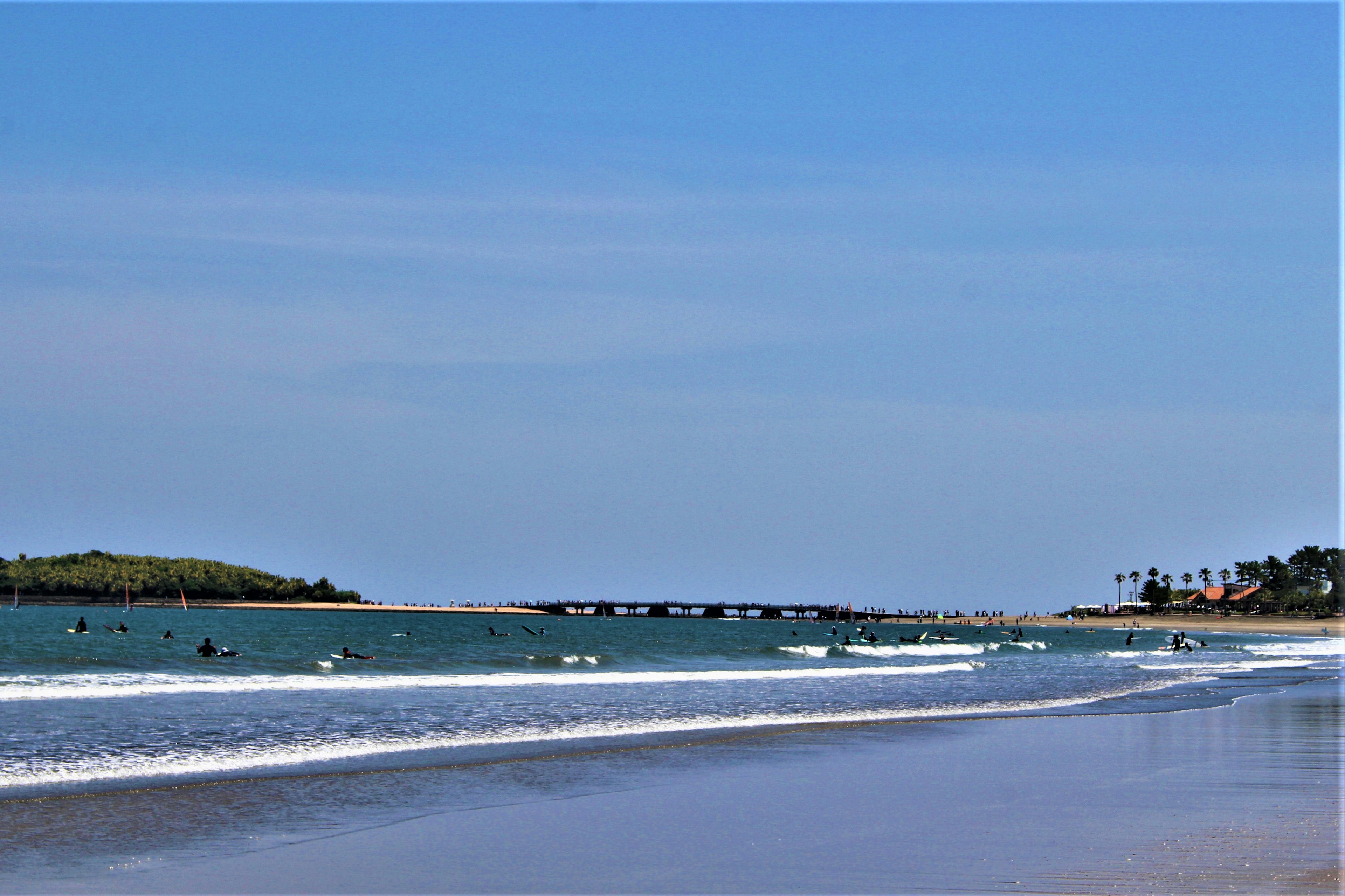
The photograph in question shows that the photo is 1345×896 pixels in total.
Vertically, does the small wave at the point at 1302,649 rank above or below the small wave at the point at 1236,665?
below

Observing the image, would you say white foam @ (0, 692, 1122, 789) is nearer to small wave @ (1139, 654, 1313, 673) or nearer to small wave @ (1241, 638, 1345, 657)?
small wave @ (1139, 654, 1313, 673)

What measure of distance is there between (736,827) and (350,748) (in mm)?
10260

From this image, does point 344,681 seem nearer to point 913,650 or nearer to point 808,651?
point 808,651

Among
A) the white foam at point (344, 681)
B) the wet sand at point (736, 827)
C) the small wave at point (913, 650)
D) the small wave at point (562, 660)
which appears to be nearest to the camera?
the wet sand at point (736, 827)

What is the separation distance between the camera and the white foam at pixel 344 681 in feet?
109

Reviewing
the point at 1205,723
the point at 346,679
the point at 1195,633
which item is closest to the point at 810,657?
the point at 346,679

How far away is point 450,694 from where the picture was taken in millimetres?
36062

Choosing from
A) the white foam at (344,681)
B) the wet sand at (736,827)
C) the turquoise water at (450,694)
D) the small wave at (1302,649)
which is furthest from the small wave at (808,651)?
the wet sand at (736,827)

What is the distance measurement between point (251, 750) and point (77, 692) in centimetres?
1438

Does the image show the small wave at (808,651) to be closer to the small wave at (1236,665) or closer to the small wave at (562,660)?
the small wave at (562,660)

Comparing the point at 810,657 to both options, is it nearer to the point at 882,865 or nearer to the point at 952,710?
the point at 952,710

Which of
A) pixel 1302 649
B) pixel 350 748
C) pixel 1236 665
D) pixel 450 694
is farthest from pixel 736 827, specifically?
pixel 1302 649

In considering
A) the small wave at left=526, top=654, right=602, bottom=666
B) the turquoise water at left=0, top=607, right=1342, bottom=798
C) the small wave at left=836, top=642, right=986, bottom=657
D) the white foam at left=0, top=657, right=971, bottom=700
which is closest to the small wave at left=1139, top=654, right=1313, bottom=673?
the turquoise water at left=0, top=607, right=1342, bottom=798

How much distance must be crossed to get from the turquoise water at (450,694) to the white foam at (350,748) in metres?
0.07
